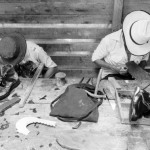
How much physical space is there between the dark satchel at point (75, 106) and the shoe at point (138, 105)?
14.2 inches

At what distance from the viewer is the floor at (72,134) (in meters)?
1.67

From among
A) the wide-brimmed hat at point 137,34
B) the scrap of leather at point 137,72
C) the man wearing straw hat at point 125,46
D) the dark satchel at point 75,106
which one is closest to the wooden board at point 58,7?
the man wearing straw hat at point 125,46

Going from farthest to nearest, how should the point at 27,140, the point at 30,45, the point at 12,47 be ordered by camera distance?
the point at 30,45 < the point at 12,47 < the point at 27,140

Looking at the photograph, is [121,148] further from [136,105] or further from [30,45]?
[30,45]

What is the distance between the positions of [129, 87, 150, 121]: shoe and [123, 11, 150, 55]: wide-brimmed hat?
3.53 feet

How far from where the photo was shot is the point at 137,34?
2.65 meters


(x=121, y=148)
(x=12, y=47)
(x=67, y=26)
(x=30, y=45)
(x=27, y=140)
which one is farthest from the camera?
(x=67, y=26)

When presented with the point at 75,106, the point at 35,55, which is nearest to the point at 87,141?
the point at 75,106

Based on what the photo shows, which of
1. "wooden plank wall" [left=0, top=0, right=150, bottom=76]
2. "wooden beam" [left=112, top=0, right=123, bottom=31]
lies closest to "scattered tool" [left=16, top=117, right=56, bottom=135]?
"wooden plank wall" [left=0, top=0, right=150, bottom=76]

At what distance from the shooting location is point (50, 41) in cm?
383

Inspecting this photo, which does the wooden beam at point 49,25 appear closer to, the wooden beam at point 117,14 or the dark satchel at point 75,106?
the wooden beam at point 117,14

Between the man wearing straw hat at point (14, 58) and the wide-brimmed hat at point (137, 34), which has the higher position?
the wide-brimmed hat at point (137, 34)

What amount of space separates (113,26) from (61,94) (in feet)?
6.20

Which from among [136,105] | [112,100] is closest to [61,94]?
[112,100]
